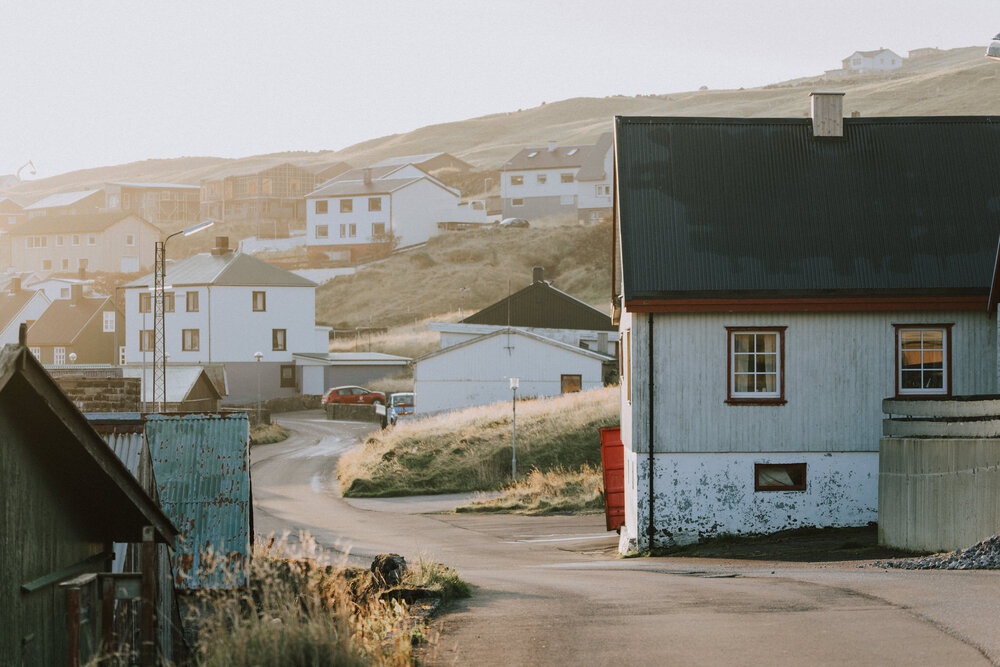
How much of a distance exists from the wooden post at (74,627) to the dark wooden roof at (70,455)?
4.33 feet

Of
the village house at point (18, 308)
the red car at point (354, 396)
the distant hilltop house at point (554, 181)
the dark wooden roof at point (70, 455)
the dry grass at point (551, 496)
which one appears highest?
the distant hilltop house at point (554, 181)

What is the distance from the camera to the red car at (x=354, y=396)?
72.9 meters

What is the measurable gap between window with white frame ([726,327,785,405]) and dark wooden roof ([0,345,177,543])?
16990 mm

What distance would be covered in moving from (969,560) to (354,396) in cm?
5698

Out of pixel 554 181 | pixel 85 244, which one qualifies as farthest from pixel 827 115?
pixel 85 244

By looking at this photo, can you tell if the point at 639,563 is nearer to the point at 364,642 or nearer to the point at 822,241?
the point at 822,241

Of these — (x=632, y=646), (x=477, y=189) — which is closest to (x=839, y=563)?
(x=632, y=646)

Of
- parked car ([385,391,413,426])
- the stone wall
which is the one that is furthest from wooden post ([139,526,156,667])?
parked car ([385,391,413,426])

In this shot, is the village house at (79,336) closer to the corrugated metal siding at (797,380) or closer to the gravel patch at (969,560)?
the corrugated metal siding at (797,380)

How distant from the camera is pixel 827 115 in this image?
30.0m

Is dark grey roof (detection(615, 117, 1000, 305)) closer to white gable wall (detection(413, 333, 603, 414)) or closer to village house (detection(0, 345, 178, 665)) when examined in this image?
village house (detection(0, 345, 178, 665))

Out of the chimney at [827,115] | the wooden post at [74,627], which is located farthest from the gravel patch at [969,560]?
the chimney at [827,115]

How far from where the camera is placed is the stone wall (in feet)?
79.8

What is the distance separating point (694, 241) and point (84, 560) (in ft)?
60.1
